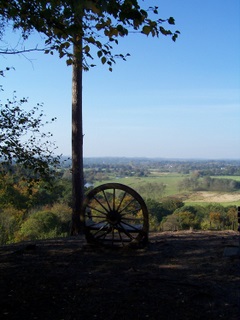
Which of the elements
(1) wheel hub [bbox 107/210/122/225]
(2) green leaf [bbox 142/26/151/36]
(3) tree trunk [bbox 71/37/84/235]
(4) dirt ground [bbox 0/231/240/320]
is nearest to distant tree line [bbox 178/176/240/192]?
(3) tree trunk [bbox 71/37/84/235]

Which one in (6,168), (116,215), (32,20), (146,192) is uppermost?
(32,20)

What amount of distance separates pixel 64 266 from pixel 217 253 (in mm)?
2713

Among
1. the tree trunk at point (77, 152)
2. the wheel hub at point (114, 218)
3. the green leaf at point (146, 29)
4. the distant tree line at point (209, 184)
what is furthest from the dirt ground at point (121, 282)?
the distant tree line at point (209, 184)

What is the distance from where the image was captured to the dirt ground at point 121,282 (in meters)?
3.44

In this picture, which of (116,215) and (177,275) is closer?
(177,275)

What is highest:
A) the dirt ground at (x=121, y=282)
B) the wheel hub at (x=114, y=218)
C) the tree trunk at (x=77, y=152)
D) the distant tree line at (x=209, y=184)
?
the tree trunk at (x=77, y=152)

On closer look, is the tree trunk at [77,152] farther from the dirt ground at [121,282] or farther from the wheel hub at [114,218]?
the wheel hub at [114,218]

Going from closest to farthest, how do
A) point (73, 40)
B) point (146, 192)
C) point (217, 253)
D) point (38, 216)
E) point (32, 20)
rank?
point (32, 20)
point (73, 40)
point (217, 253)
point (38, 216)
point (146, 192)

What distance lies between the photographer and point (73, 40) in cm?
418

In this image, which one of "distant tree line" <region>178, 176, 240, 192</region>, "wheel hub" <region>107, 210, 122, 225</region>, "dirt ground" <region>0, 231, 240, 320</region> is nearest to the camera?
"dirt ground" <region>0, 231, 240, 320</region>

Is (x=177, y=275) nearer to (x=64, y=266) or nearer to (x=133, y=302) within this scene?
(x=133, y=302)

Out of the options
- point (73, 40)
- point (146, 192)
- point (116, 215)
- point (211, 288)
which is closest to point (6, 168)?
point (116, 215)

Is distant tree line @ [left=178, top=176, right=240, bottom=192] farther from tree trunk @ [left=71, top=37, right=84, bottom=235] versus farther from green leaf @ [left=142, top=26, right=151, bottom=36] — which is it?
green leaf @ [left=142, top=26, right=151, bottom=36]

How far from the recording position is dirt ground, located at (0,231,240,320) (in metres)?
3.44
